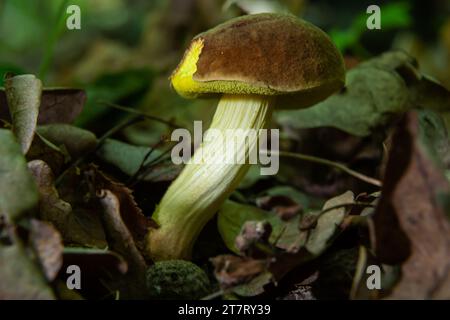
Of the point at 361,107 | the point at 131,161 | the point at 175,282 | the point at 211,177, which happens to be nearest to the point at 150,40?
the point at 361,107

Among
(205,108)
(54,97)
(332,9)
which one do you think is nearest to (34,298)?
(54,97)

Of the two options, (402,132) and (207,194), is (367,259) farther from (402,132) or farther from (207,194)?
(207,194)

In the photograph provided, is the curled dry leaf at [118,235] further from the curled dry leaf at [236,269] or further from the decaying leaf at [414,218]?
the decaying leaf at [414,218]

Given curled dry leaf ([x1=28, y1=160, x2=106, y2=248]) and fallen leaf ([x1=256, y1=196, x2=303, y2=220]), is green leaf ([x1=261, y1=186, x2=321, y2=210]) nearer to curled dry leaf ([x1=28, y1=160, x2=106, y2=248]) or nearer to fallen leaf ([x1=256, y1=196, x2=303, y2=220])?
fallen leaf ([x1=256, y1=196, x2=303, y2=220])

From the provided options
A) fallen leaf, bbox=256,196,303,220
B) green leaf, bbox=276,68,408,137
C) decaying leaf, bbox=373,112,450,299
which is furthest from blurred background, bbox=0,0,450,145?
decaying leaf, bbox=373,112,450,299

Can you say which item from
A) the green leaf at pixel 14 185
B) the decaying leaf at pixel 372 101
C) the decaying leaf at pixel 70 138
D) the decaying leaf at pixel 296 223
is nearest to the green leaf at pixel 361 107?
the decaying leaf at pixel 372 101
